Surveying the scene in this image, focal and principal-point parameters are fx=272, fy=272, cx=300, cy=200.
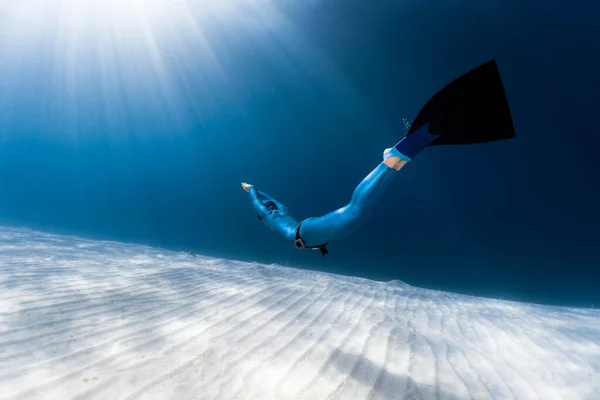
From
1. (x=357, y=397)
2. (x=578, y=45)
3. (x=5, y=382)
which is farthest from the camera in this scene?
(x=578, y=45)

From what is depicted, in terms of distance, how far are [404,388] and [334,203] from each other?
35.0 meters

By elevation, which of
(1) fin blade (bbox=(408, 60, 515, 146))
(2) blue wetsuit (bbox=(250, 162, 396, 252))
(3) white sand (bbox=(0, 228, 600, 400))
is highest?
(1) fin blade (bbox=(408, 60, 515, 146))

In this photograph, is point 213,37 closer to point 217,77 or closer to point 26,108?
point 217,77

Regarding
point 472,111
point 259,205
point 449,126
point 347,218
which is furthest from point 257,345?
point 472,111

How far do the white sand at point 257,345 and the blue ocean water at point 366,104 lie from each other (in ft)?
51.8

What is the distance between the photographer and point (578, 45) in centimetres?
1325

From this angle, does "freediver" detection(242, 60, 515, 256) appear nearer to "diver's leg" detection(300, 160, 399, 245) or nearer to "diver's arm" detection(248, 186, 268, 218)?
"diver's leg" detection(300, 160, 399, 245)

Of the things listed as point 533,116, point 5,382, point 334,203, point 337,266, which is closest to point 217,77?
point 334,203

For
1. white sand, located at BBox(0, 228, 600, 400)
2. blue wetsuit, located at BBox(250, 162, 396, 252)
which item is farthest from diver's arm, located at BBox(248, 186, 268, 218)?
white sand, located at BBox(0, 228, 600, 400)

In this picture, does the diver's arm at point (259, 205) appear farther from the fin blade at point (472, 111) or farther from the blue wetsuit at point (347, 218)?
the fin blade at point (472, 111)

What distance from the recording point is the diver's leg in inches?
142

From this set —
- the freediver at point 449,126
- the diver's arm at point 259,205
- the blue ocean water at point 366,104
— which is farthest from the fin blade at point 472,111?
the blue ocean water at point 366,104

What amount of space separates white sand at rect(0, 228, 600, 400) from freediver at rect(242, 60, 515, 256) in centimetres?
143

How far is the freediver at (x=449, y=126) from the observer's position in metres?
3.21
